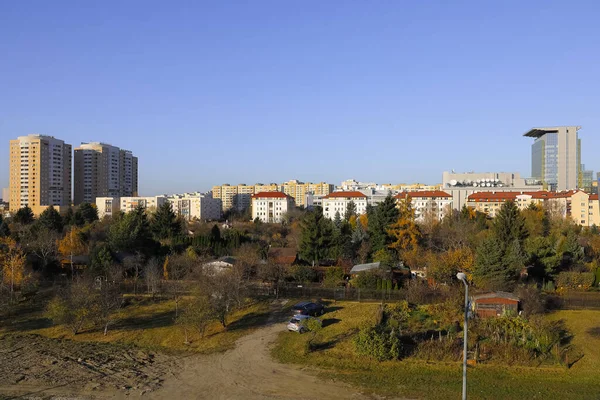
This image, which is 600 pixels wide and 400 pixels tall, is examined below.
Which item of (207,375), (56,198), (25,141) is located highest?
(25,141)

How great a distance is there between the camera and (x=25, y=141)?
9812 centimetres

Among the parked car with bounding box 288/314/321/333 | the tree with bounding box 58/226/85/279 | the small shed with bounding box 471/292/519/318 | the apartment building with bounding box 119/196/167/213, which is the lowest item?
the parked car with bounding box 288/314/321/333

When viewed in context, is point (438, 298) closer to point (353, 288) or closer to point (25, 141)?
point (353, 288)

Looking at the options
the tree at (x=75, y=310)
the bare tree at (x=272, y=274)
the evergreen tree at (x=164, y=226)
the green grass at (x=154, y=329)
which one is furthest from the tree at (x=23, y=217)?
the tree at (x=75, y=310)

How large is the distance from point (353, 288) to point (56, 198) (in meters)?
88.7

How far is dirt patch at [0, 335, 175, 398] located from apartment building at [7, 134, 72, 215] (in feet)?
268

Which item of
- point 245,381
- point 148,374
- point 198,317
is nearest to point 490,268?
point 198,317

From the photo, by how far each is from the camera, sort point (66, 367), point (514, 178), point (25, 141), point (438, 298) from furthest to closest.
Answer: point (514, 178)
point (25, 141)
point (438, 298)
point (66, 367)

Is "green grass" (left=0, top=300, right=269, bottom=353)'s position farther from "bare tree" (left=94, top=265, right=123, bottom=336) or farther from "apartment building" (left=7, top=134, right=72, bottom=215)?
"apartment building" (left=7, top=134, right=72, bottom=215)

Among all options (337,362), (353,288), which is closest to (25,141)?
(353,288)

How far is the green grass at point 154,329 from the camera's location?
78.5 feet

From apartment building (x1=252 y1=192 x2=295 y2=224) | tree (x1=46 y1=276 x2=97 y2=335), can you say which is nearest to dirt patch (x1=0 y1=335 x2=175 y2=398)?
tree (x1=46 y1=276 x2=97 y2=335)

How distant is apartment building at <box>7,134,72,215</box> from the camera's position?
97750 millimetres

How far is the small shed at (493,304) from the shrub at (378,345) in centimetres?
747
